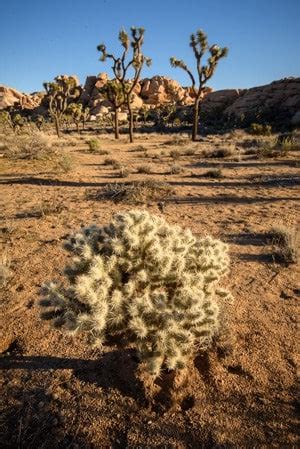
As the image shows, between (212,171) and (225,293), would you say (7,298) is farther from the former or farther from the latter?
(212,171)

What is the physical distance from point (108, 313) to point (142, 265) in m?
0.55

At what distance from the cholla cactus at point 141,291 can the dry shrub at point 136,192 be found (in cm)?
465

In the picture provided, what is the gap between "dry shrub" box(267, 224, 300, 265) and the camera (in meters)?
4.88

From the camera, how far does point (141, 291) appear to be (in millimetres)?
2980

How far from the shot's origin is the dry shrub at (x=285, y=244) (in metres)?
4.88

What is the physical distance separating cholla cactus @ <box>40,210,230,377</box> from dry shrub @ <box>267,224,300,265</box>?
6.74 ft

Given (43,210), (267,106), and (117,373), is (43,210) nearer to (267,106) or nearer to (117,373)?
(117,373)

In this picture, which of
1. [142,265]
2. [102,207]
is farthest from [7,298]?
[102,207]

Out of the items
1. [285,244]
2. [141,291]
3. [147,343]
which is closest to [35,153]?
[285,244]

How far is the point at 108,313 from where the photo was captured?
2.60 metres

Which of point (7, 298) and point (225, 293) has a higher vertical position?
point (225, 293)

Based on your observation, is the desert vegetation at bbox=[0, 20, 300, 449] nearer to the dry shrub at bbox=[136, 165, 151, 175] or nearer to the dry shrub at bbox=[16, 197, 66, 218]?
the dry shrub at bbox=[16, 197, 66, 218]

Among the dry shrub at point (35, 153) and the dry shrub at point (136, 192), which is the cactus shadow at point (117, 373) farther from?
the dry shrub at point (35, 153)

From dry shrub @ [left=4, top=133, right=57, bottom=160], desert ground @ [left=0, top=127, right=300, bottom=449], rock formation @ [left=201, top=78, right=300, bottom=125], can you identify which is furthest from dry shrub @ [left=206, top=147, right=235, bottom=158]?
rock formation @ [left=201, top=78, right=300, bottom=125]
